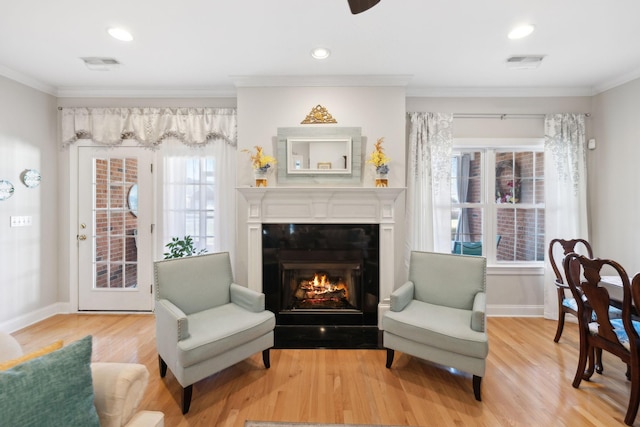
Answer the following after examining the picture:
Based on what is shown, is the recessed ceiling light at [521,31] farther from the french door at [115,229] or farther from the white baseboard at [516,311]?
the french door at [115,229]

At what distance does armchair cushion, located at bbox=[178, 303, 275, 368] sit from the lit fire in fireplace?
920 millimetres

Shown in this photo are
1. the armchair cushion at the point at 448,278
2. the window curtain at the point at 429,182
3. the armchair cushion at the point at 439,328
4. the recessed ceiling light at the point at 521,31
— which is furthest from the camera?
the window curtain at the point at 429,182

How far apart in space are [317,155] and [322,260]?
114cm

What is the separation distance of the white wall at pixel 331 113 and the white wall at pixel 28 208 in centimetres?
230

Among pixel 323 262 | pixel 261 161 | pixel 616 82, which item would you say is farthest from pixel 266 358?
pixel 616 82

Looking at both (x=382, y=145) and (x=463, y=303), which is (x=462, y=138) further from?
(x=463, y=303)

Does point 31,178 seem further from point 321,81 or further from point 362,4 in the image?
point 362,4

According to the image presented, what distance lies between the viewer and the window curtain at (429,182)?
3424 mm

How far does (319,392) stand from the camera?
2119 millimetres

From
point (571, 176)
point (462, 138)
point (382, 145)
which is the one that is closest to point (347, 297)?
point (382, 145)

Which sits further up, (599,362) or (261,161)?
(261,161)

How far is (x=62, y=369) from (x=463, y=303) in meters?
2.63

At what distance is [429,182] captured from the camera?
346 cm

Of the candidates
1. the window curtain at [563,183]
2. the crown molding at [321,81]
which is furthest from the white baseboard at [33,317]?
the window curtain at [563,183]
